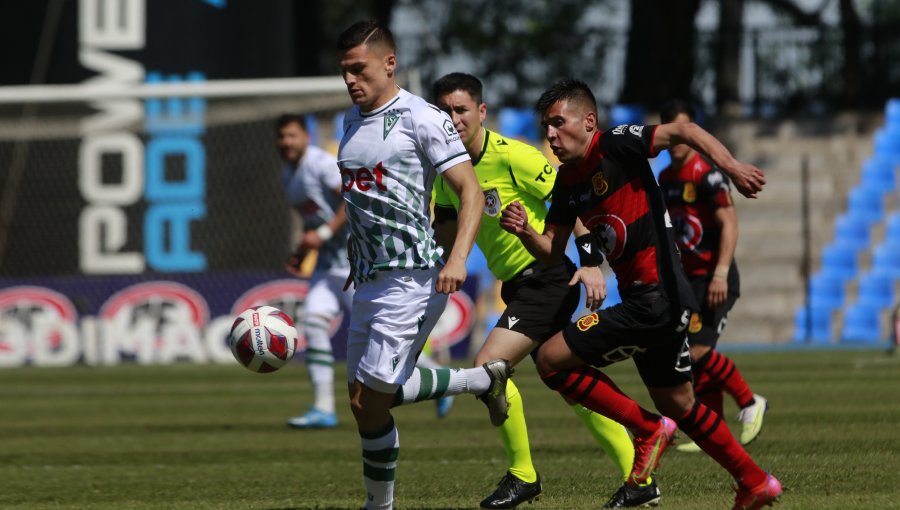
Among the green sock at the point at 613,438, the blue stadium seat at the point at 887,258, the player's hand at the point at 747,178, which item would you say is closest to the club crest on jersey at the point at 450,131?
the player's hand at the point at 747,178

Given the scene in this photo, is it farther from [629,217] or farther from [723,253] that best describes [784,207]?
[629,217]

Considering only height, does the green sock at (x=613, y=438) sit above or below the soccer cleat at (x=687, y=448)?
above

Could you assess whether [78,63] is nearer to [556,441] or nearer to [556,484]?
[556,441]

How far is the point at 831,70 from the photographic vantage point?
29375 mm

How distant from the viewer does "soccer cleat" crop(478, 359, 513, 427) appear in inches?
274

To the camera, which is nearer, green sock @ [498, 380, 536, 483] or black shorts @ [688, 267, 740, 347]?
green sock @ [498, 380, 536, 483]

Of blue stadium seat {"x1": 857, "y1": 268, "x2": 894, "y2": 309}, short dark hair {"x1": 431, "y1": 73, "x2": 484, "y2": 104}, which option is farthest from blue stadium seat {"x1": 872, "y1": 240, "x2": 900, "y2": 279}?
short dark hair {"x1": 431, "y1": 73, "x2": 484, "y2": 104}

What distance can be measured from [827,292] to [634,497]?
18275mm

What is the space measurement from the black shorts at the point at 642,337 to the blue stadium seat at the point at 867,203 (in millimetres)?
19642

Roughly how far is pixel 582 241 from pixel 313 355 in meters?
5.07

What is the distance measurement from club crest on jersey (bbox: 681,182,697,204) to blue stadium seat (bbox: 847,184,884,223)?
1669 cm

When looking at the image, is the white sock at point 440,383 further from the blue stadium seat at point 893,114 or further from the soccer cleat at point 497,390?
the blue stadium seat at point 893,114

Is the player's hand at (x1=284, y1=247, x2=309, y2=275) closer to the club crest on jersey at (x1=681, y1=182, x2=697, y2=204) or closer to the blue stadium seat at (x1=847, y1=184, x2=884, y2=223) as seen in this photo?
the club crest on jersey at (x1=681, y1=182, x2=697, y2=204)

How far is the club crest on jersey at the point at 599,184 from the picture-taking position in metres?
6.78
